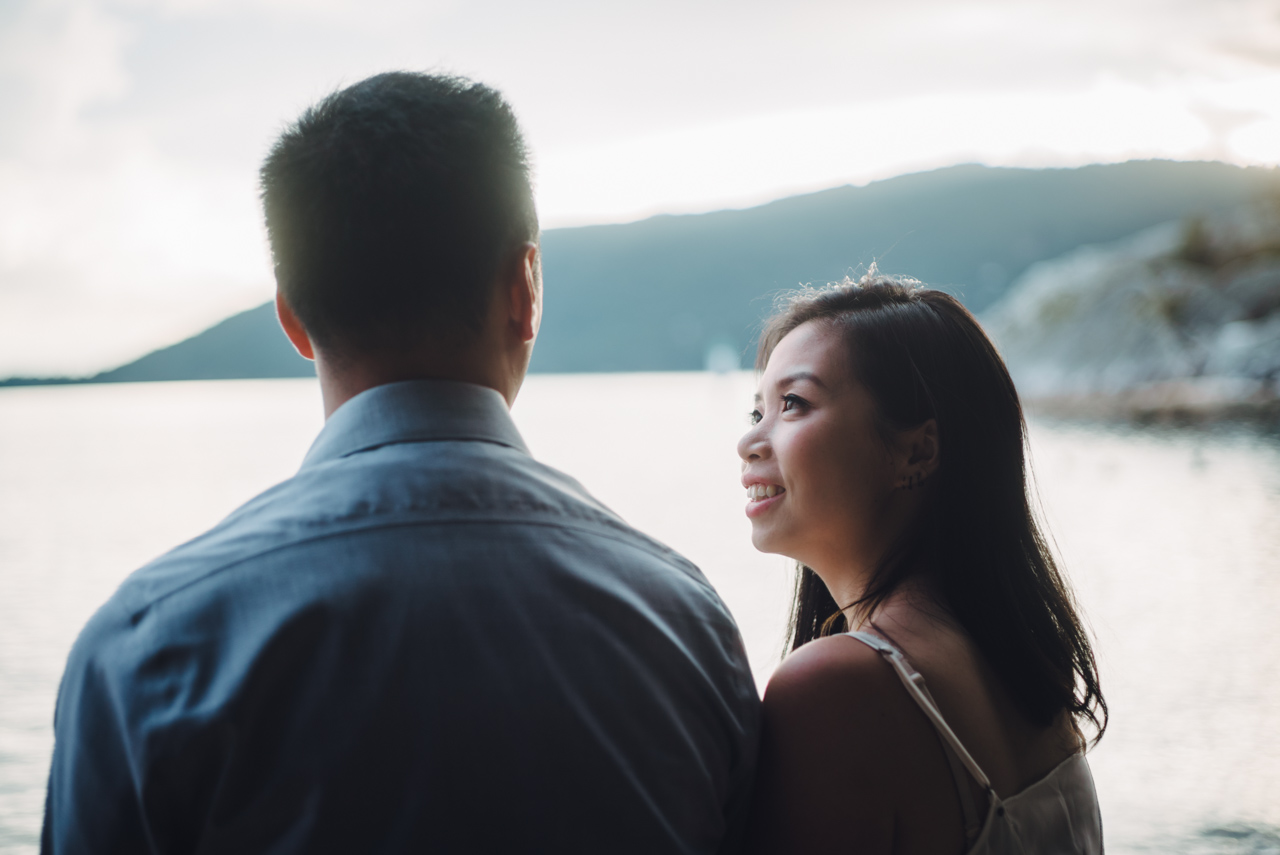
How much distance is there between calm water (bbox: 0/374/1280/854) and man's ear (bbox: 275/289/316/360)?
1.84 meters

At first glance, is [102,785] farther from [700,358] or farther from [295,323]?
[700,358]

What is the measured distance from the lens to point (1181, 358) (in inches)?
974

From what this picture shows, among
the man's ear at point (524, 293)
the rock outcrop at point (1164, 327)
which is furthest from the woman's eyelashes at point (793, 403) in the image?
the rock outcrop at point (1164, 327)

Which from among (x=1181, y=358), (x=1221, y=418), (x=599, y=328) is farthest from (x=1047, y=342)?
(x=599, y=328)

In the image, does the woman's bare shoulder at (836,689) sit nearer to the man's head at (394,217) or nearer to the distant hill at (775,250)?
the man's head at (394,217)

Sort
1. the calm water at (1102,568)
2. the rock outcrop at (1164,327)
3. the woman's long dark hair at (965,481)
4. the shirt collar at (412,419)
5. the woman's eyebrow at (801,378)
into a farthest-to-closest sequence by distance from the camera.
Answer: the rock outcrop at (1164,327)
the calm water at (1102,568)
the woman's eyebrow at (801,378)
the woman's long dark hair at (965,481)
the shirt collar at (412,419)

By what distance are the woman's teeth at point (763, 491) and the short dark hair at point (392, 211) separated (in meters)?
0.75

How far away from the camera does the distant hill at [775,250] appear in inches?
2837

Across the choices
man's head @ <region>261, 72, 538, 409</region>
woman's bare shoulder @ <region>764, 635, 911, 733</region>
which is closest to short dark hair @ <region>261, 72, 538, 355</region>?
man's head @ <region>261, 72, 538, 409</region>

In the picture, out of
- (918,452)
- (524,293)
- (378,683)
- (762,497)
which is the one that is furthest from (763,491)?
(378,683)

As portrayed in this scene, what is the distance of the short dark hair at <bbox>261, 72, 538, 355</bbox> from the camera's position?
876mm

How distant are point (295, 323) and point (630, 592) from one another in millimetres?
445

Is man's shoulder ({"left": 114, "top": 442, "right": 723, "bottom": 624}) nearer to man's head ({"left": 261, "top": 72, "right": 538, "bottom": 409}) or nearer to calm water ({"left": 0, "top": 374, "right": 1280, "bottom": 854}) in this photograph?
man's head ({"left": 261, "top": 72, "right": 538, "bottom": 409})

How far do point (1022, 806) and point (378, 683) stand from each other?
856 mm
